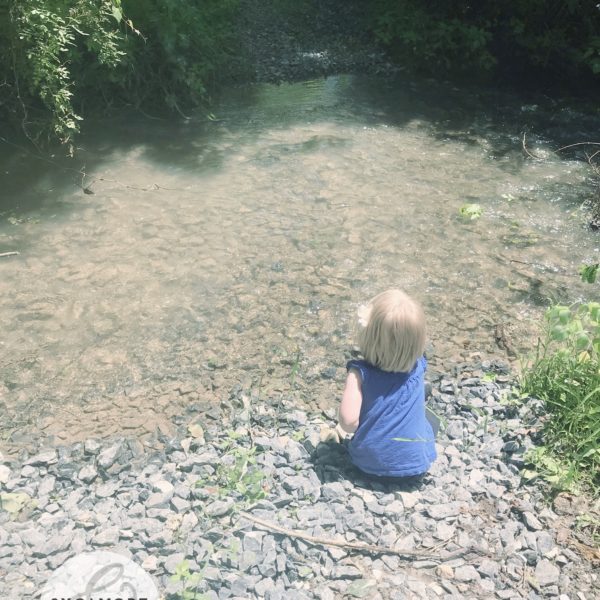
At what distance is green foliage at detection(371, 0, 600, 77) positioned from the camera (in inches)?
305

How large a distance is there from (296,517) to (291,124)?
5.32m

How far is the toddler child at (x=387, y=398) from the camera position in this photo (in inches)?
103

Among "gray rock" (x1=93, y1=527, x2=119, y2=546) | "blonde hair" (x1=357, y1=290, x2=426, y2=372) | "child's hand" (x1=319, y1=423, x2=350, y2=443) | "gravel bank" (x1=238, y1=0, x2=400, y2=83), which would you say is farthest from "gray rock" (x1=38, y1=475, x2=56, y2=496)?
"gravel bank" (x1=238, y1=0, x2=400, y2=83)

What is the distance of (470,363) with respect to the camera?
3.69 m

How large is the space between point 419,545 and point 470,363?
4.85 ft

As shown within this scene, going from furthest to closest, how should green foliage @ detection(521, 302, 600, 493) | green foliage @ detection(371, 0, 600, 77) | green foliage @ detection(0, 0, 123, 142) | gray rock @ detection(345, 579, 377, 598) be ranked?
green foliage @ detection(371, 0, 600, 77), green foliage @ detection(0, 0, 123, 142), green foliage @ detection(521, 302, 600, 493), gray rock @ detection(345, 579, 377, 598)

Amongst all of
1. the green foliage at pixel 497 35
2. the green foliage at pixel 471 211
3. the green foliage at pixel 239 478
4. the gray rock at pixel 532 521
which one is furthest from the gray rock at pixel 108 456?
the green foliage at pixel 497 35

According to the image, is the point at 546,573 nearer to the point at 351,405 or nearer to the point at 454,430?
the point at 454,430

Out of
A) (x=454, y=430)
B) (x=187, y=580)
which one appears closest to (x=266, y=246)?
(x=454, y=430)

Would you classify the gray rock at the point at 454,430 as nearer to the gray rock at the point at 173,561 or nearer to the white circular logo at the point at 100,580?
the gray rock at the point at 173,561

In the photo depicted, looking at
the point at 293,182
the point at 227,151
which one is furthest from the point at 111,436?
the point at 227,151

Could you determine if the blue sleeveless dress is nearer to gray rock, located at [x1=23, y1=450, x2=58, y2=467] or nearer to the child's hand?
the child's hand

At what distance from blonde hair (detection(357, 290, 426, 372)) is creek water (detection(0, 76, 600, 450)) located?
34.5 inches

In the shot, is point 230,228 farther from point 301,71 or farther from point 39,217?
point 301,71
